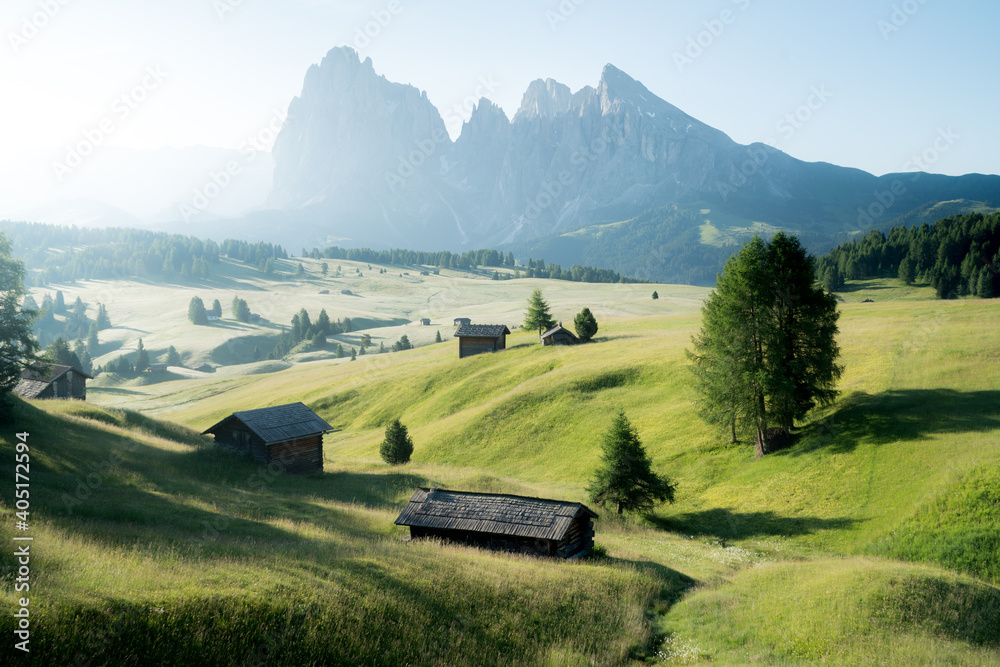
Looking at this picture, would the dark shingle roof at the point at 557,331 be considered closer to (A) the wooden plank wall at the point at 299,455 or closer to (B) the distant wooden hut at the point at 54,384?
(A) the wooden plank wall at the point at 299,455

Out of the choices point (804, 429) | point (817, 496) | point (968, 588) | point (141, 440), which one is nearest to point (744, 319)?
point (804, 429)

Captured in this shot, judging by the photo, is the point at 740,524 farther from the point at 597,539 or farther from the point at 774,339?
the point at 774,339

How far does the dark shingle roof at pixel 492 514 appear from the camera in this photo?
23750 mm

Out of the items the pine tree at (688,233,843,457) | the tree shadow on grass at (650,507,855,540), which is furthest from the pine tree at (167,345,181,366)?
the pine tree at (688,233,843,457)

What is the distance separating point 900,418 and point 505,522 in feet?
85.9

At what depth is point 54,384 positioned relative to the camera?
63.3m

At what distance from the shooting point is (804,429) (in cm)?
3803

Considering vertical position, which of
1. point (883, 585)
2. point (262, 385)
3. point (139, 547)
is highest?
point (139, 547)

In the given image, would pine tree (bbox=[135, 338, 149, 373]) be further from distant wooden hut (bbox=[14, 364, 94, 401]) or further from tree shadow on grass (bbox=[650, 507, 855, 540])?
tree shadow on grass (bbox=[650, 507, 855, 540])

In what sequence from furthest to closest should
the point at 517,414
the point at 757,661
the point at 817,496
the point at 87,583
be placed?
1. the point at 517,414
2. the point at 817,496
3. the point at 757,661
4. the point at 87,583

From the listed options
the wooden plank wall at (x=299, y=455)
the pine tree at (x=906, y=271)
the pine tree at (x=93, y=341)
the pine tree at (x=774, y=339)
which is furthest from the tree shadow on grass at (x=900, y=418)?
the pine tree at (x=93, y=341)

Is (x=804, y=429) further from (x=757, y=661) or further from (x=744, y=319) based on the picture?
(x=757, y=661)

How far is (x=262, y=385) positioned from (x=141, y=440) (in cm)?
5668

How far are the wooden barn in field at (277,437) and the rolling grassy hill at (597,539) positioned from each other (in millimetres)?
1663
